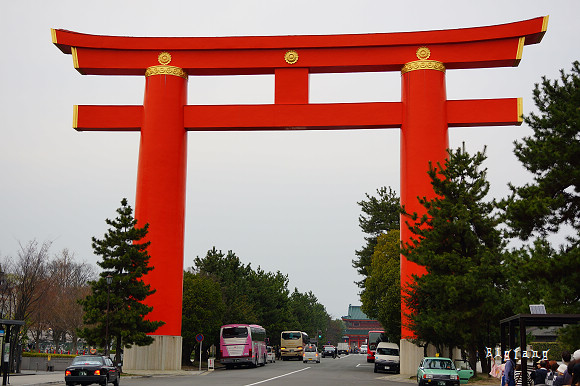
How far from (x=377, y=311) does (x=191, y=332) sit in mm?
14065

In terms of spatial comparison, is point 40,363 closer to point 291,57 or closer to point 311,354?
point 291,57

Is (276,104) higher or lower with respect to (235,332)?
higher

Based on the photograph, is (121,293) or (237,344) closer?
(121,293)

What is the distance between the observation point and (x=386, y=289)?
4931cm

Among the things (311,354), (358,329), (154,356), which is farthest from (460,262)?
(358,329)

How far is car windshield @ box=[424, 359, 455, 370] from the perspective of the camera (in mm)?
28219

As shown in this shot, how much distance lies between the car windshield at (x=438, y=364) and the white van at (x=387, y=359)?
61.7 ft

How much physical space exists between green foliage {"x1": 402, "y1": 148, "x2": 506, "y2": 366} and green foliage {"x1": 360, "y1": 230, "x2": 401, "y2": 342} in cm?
1275

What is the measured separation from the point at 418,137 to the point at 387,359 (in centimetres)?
1693

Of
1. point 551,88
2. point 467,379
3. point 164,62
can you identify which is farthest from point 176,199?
point 551,88

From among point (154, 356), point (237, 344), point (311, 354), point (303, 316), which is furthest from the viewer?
point (303, 316)

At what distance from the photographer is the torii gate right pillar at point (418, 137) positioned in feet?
124

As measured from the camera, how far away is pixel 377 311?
5200 centimetres

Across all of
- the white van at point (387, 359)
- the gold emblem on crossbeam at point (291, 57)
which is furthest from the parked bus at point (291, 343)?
the gold emblem on crossbeam at point (291, 57)
